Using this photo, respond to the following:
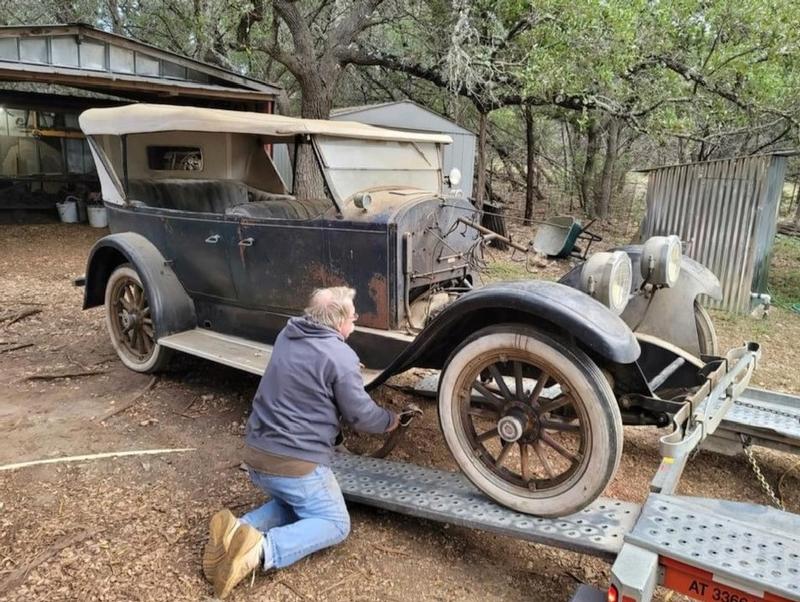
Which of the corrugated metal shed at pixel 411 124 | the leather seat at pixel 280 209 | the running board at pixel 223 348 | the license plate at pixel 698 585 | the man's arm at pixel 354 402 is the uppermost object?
the corrugated metal shed at pixel 411 124

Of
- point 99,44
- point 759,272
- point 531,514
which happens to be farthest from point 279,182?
point 99,44

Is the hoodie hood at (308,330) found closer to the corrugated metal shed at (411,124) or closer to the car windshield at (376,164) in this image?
the car windshield at (376,164)

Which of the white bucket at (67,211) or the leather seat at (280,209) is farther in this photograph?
the white bucket at (67,211)

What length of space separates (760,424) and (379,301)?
210 cm

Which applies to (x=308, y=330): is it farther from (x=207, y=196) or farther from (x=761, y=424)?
(x=207, y=196)

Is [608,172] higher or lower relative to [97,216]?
higher

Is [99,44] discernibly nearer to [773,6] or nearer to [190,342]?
[190,342]

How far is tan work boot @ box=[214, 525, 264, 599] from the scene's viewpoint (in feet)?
7.89

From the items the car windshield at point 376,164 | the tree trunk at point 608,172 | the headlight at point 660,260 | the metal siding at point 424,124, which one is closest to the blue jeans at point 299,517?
the car windshield at point 376,164

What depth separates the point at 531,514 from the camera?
2623mm

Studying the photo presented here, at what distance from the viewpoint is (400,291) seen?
348 cm

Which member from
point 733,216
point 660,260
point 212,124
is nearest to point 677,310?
point 660,260

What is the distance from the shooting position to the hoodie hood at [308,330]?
8.97ft

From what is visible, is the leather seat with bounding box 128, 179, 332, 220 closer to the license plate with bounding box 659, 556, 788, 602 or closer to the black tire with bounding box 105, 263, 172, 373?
the black tire with bounding box 105, 263, 172, 373
